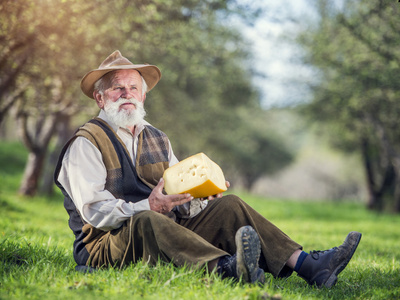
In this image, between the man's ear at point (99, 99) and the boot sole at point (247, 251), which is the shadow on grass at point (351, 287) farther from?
the man's ear at point (99, 99)

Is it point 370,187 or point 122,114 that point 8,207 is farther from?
point 370,187

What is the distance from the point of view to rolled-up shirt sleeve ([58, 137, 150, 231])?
4.16 m

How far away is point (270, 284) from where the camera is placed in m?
4.27

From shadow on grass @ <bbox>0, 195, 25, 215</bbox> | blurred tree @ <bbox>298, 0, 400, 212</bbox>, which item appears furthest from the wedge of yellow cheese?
blurred tree @ <bbox>298, 0, 400, 212</bbox>

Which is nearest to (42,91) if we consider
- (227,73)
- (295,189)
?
(227,73)

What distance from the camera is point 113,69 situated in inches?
193

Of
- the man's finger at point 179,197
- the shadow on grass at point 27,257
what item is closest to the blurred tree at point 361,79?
the man's finger at point 179,197

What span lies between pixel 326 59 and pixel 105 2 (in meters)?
9.88

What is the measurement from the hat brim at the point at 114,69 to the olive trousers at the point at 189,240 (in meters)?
1.55

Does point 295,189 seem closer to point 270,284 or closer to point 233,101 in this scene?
point 233,101

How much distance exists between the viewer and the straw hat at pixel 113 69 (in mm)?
4824

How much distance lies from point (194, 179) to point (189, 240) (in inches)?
22.6

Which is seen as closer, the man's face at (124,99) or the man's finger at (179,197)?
the man's finger at (179,197)

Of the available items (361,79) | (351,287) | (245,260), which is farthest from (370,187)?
(245,260)
